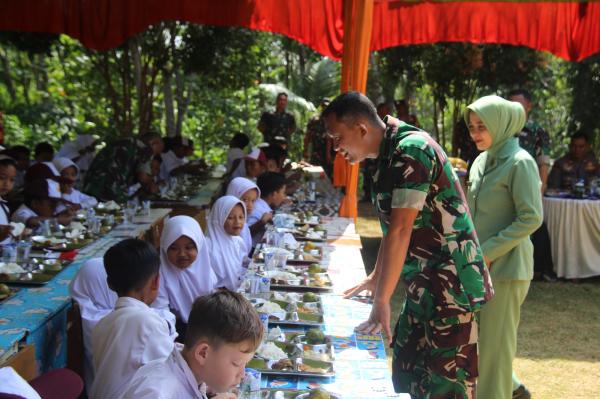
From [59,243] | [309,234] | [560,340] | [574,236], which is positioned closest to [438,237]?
[309,234]

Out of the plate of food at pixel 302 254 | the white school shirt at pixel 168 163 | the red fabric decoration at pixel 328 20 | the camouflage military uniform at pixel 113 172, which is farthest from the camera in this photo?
the white school shirt at pixel 168 163

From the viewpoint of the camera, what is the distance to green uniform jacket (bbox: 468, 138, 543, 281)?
→ 138 inches

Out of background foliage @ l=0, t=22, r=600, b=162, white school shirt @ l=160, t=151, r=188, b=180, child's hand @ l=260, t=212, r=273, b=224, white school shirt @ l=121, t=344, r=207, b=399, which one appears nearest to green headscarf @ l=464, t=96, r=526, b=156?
white school shirt @ l=121, t=344, r=207, b=399

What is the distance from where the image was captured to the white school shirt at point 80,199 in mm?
6883

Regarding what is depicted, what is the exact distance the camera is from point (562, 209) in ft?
24.6

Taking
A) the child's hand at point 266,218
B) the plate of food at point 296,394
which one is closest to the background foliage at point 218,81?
the child's hand at point 266,218

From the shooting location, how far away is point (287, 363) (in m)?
2.57

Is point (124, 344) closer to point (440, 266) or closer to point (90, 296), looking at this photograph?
point (90, 296)

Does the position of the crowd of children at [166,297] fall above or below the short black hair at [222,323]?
below

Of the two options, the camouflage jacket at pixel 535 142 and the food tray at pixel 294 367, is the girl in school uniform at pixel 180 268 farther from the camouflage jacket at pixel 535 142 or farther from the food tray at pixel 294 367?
the camouflage jacket at pixel 535 142

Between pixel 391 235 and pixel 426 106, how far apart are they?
51.3 feet

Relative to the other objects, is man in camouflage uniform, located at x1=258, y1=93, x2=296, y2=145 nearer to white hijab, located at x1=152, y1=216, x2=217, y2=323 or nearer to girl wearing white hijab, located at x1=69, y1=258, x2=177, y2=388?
white hijab, located at x1=152, y1=216, x2=217, y2=323

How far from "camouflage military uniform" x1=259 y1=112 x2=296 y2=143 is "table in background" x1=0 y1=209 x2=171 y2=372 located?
709 centimetres

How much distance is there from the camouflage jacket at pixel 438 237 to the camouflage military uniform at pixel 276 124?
8.25 m
